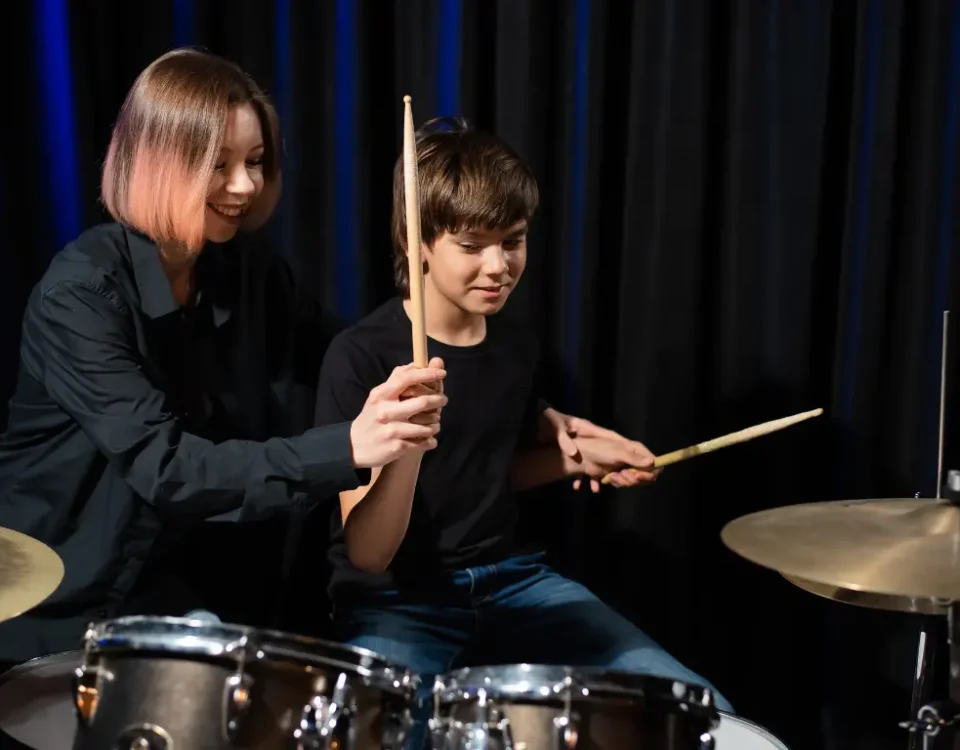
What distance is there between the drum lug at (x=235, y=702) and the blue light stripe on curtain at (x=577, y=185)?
0.87 meters

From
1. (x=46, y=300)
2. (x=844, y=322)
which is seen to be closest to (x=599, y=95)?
(x=844, y=322)

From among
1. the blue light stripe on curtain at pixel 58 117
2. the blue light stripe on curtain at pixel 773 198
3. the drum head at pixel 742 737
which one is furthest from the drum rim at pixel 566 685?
the blue light stripe on curtain at pixel 58 117

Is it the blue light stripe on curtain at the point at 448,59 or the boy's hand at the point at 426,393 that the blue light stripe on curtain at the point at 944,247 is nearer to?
the blue light stripe on curtain at the point at 448,59

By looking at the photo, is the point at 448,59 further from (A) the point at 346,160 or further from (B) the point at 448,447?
(B) the point at 448,447

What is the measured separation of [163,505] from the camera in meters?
1.47

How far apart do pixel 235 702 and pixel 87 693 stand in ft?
0.50

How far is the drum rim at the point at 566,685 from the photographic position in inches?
46.7

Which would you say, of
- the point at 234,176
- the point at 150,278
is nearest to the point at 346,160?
the point at 234,176

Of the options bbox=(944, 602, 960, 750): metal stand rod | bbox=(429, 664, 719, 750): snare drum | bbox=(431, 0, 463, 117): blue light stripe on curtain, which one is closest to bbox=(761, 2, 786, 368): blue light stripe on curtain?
bbox=(431, 0, 463, 117): blue light stripe on curtain

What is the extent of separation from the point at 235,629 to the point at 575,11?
1094mm

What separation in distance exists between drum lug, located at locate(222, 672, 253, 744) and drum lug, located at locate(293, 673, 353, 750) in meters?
0.06

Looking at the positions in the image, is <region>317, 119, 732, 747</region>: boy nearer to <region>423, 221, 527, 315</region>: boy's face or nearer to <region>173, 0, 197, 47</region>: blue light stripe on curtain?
<region>423, 221, 527, 315</region>: boy's face

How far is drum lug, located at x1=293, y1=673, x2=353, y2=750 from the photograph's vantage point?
1.15 meters

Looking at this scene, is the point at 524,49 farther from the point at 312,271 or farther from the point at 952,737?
the point at 952,737
